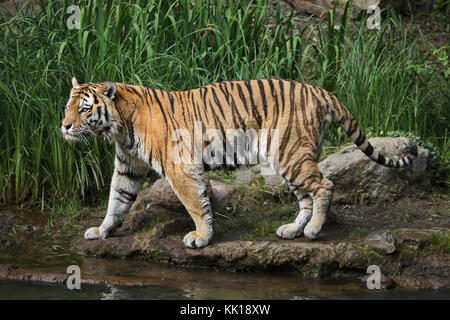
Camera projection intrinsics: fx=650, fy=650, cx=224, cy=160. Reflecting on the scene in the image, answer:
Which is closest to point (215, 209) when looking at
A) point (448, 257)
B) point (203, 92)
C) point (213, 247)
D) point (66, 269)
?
point (213, 247)

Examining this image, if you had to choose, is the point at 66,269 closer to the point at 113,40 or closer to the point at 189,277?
the point at 189,277

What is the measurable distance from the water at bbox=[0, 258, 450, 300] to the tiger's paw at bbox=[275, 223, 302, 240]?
1.09ft

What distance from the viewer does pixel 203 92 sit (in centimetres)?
538

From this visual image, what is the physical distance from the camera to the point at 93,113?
5.02 metres

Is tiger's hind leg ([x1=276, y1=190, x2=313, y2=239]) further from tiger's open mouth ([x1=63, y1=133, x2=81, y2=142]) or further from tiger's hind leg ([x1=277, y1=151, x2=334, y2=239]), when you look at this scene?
tiger's open mouth ([x1=63, y1=133, x2=81, y2=142])

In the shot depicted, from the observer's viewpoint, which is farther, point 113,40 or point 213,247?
point 113,40

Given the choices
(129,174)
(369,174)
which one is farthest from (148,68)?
(369,174)

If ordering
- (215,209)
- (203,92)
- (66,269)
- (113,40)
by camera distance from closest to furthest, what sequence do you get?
(66,269)
(203,92)
(215,209)
(113,40)

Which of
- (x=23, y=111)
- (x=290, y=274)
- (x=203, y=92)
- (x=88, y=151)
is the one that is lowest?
(x=290, y=274)

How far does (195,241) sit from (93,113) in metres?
1.28

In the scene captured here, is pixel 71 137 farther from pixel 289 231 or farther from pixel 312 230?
pixel 312 230

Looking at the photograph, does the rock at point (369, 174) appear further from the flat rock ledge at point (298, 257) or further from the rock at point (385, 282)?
the rock at point (385, 282)

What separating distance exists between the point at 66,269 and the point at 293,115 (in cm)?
212

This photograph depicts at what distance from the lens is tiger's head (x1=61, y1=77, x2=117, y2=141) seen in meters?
4.99
